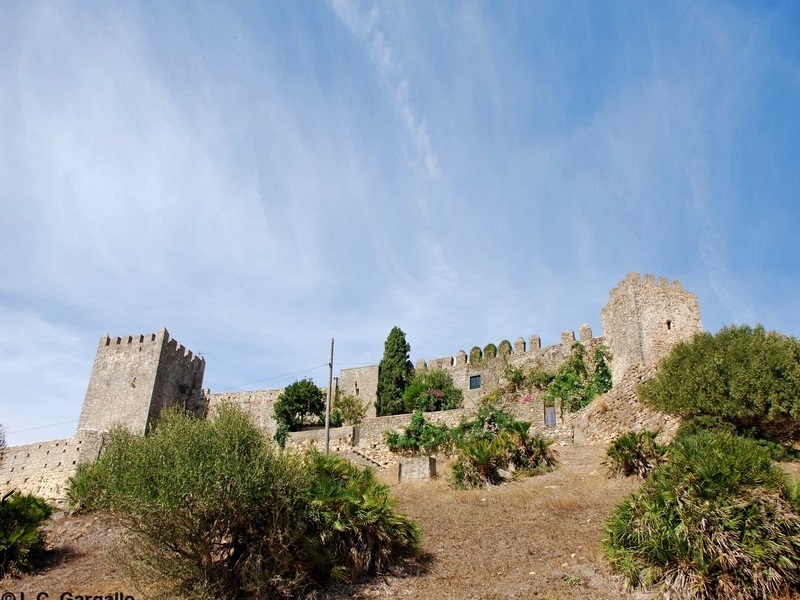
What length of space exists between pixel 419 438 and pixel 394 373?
30.5 ft

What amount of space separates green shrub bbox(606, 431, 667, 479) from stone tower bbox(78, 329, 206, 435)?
25692 millimetres

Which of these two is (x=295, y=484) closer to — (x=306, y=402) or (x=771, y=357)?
(x=771, y=357)

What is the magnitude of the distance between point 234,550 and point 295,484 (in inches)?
57.7

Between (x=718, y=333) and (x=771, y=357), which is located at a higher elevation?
(x=718, y=333)

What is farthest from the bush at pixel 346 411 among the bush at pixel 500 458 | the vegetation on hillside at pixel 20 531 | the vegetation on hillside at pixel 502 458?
the vegetation on hillside at pixel 20 531

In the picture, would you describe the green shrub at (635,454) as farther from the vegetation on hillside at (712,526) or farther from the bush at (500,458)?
the vegetation on hillside at (712,526)

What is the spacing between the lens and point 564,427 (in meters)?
22.2

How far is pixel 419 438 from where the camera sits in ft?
83.7

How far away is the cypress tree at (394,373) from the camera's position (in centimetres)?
3394

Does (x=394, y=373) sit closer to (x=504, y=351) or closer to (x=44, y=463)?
(x=504, y=351)

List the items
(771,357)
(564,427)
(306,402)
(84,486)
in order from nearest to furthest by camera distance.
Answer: (771,357), (84,486), (564,427), (306,402)

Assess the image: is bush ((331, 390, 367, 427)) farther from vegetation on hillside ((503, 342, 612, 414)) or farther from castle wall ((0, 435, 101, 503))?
castle wall ((0, 435, 101, 503))

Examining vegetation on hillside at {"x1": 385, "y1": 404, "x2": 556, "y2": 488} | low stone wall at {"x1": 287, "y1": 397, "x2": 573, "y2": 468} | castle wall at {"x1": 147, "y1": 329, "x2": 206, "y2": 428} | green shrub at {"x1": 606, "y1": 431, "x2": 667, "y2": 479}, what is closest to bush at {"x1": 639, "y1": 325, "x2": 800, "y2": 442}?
green shrub at {"x1": 606, "y1": 431, "x2": 667, "y2": 479}

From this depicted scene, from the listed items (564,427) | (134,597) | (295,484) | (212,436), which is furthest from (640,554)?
(564,427)
